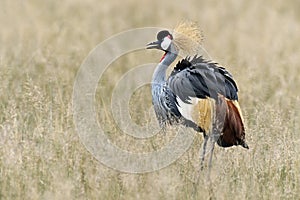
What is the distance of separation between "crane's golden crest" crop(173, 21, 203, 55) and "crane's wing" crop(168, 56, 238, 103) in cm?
43

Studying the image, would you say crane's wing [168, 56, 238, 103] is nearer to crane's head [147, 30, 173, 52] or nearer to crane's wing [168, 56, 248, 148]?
crane's wing [168, 56, 248, 148]

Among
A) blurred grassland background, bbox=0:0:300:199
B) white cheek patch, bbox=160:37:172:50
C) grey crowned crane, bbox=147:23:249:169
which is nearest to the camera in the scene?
blurred grassland background, bbox=0:0:300:199

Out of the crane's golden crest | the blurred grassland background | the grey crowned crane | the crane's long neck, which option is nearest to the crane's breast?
the grey crowned crane

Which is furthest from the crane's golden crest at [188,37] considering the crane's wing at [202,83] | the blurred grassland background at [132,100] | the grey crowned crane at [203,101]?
the blurred grassland background at [132,100]

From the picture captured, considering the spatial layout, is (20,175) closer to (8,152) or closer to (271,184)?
(8,152)

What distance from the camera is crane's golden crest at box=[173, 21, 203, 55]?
5168 mm

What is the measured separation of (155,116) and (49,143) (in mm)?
847

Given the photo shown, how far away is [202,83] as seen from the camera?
4.58 meters

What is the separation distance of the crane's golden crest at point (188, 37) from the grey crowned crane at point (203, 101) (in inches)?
7.5

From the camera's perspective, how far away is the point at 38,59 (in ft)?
22.0

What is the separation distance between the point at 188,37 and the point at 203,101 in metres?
0.73

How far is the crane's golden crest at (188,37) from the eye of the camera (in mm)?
5168

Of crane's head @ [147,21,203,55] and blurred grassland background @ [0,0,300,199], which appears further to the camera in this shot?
crane's head @ [147,21,203,55]

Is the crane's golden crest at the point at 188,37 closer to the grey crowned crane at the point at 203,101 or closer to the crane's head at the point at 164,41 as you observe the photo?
the crane's head at the point at 164,41
